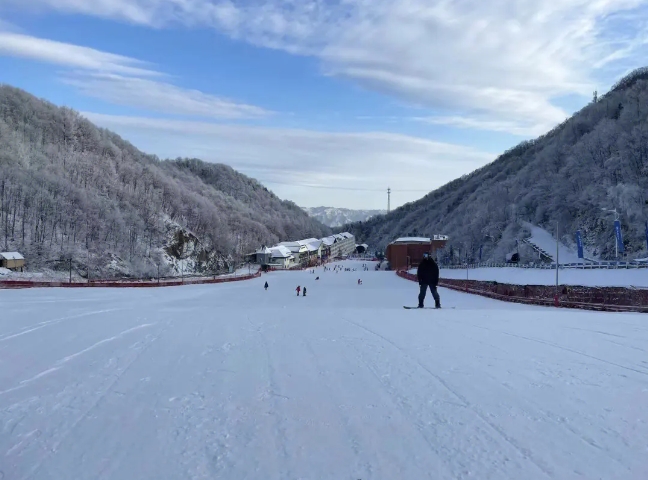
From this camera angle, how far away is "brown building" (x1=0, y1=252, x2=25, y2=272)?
240ft

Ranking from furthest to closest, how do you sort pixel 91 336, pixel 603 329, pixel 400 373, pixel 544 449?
pixel 603 329, pixel 91 336, pixel 400 373, pixel 544 449

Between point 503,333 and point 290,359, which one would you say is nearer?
point 290,359

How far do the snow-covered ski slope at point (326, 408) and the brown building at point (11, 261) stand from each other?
7487 cm

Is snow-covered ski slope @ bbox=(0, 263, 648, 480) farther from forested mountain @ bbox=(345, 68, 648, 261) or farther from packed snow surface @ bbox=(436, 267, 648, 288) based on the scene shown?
forested mountain @ bbox=(345, 68, 648, 261)

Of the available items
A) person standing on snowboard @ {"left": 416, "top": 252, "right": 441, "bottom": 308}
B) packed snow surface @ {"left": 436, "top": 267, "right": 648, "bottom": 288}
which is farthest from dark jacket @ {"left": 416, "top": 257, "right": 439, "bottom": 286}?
packed snow surface @ {"left": 436, "top": 267, "right": 648, "bottom": 288}

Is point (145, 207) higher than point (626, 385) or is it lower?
higher

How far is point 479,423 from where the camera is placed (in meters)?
4.99

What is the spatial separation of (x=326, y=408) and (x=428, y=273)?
13.2m

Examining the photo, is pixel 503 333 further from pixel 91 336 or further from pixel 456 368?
pixel 91 336

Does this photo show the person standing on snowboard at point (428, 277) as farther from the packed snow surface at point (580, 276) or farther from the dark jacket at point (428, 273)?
the packed snow surface at point (580, 276)

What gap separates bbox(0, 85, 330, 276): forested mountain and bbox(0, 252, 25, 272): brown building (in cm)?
789

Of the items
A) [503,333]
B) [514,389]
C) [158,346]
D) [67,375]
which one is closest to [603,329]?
[503,333]

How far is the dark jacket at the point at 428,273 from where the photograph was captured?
58.9 feet

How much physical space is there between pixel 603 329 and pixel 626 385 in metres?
5.53
